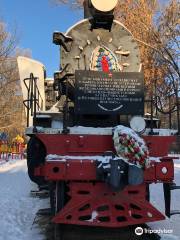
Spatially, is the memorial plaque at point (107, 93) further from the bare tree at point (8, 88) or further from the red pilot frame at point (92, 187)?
the bare tree at point (8, 88)

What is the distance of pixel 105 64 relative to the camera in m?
6.84

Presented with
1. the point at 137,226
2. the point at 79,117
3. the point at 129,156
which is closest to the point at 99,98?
the point at 79,117

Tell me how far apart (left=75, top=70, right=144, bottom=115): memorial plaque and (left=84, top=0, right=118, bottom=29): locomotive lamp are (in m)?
1.18

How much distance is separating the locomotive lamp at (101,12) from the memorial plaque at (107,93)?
46.6 inches

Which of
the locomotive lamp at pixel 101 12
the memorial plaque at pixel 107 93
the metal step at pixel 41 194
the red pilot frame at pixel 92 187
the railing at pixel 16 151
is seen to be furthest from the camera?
the railing at pixel 16 151

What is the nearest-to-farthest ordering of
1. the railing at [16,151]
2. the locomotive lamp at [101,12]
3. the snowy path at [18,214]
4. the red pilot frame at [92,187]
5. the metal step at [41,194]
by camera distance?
the red pilot frame at [92,187] → the snowy path at [18,214] → the locomotive lamp at [101,12] → the metal step at [41,194] → the railing at [16,151]

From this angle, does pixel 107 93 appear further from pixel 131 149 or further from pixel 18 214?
pixel 18 214

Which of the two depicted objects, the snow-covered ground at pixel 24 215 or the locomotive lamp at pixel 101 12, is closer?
the snow-covered ground at pixel 24 215

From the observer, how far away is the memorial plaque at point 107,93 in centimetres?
630

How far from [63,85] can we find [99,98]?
36.6 inches

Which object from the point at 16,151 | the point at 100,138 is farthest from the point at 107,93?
the point at 16,151

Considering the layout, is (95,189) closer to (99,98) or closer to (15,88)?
(99,98)

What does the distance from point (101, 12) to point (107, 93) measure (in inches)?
57.8

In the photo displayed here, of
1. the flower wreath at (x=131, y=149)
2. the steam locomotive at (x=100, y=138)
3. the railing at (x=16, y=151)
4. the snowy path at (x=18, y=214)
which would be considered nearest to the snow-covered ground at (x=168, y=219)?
the steam locomotive at (x=100, y=138)
